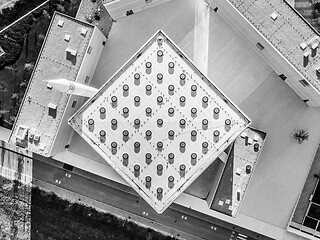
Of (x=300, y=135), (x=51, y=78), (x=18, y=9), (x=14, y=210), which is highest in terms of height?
(x=18, y=9)

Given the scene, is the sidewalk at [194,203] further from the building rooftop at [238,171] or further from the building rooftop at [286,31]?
the building rooftop at [286,31]

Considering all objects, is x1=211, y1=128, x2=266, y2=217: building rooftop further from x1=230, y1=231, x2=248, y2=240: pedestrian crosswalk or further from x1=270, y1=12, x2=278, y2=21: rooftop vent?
x1=270, y1=12, x2=278, y2=21: rooftop vent

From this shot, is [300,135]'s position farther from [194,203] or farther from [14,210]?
[14,210]

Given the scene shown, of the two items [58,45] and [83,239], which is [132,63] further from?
[83,239]

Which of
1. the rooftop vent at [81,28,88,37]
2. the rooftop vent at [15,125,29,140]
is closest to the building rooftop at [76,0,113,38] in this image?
the rooftop vent at [81,28,88,37]

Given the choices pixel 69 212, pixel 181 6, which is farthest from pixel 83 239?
pixel 181 6

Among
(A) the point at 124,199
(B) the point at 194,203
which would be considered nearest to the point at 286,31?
(B) the point at 194,203
